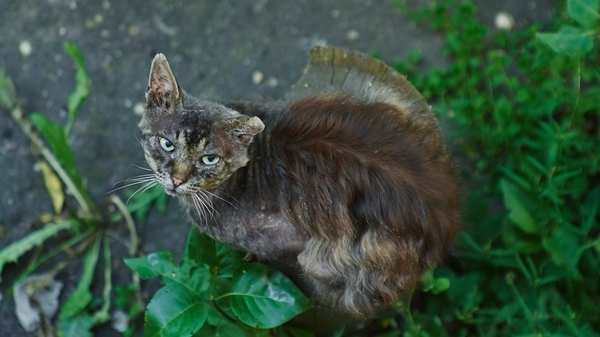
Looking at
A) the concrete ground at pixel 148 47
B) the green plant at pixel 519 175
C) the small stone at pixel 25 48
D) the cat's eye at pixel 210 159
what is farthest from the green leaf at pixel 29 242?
the green plant at pixel 519 175

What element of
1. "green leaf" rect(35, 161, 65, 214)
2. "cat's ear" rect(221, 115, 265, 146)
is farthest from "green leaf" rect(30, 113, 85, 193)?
"cat's ear" rect(221, 115, 265, 146)

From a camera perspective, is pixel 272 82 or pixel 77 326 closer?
pixel 77 326

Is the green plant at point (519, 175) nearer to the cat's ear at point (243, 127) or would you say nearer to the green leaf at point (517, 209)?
the green leaf at point (517, 209)

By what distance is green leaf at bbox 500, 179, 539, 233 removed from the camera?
2600 mm

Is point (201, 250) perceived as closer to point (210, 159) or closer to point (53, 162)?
point (210, 159)

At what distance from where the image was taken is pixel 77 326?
108 inches

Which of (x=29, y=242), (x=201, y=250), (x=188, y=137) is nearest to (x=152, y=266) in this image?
(x=201, y=250)

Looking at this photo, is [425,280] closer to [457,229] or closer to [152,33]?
[457,229]

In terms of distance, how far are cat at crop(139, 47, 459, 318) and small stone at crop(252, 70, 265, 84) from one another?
961 millimetres

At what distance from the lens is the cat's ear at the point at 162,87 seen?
191cm

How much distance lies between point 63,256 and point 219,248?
929 mm

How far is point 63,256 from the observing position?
292cm

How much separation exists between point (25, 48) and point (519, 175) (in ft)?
7.50

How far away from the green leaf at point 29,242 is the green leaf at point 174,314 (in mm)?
942
